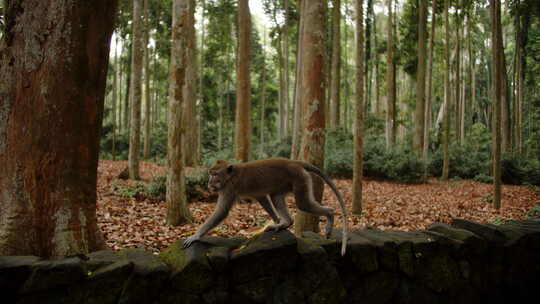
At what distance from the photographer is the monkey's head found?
3.72 m

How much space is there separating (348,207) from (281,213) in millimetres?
5801

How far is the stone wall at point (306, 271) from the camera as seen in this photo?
2523 mm

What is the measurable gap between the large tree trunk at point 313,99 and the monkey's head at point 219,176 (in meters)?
1.75

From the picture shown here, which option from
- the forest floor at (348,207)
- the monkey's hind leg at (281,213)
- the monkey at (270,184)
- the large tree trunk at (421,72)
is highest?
the large tree trunk at (421,72)

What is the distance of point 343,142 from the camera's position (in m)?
17.9

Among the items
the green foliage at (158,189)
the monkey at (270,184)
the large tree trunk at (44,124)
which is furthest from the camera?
the green foliage at (158,189)

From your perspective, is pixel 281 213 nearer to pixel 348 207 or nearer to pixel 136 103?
pixel 348 207

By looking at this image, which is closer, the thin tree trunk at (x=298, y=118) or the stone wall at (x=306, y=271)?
the stone wall at (x=306, y=271)

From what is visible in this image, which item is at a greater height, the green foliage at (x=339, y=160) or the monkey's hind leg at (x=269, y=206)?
the green foliage at (x=339, y=160)

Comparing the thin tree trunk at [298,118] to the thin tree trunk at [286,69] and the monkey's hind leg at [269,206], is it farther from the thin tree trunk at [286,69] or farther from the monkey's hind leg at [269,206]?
the thin tree trunk at [286,69]

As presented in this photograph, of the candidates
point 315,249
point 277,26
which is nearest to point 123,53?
point 277,26

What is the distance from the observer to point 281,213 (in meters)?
3.87

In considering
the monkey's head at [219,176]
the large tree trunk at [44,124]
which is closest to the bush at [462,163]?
the monkey's head at [219,176]

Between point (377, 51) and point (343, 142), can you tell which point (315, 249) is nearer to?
point (343, 142)
